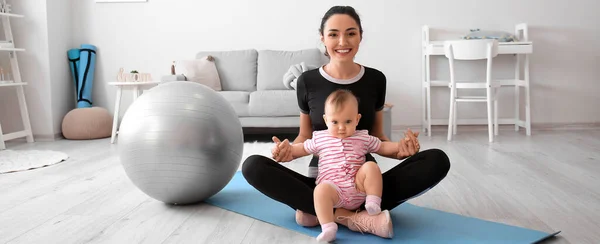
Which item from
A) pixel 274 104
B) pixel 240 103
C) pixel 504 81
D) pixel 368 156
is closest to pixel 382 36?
pixel 504 81

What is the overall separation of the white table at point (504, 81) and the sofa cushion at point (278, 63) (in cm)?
98

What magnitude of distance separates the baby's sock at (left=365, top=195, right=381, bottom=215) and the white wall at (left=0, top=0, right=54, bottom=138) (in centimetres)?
410

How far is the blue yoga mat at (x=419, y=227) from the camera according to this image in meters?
2.01

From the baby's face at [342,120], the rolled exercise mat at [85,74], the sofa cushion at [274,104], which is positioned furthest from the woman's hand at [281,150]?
the rolled exercise mat at [85,74]

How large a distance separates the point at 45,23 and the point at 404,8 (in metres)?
3.25

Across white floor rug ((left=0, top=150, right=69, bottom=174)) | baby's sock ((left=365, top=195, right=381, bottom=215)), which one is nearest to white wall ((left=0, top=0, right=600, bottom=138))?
white floor rug ((left=0, top=150, right=69, bottom=174))

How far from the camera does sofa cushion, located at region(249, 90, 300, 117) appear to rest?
15.7 ft

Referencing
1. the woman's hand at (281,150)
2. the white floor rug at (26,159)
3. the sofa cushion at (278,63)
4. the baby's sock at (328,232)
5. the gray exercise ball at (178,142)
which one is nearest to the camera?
the baby's sock at (328,232)

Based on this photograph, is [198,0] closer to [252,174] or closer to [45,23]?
[45,23]

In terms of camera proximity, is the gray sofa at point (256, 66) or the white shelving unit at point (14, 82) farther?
the gray sofa at point (256, 66)

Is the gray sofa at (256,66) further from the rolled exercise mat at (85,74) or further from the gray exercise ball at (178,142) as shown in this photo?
the gray exercise ball at (178,142)

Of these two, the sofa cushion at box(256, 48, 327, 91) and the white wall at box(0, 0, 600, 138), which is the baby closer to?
the sofa cushion at box(256, 48, 327, 91)

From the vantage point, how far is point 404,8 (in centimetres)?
543

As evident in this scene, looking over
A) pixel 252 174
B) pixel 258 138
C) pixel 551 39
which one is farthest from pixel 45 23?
pixel 551 39
